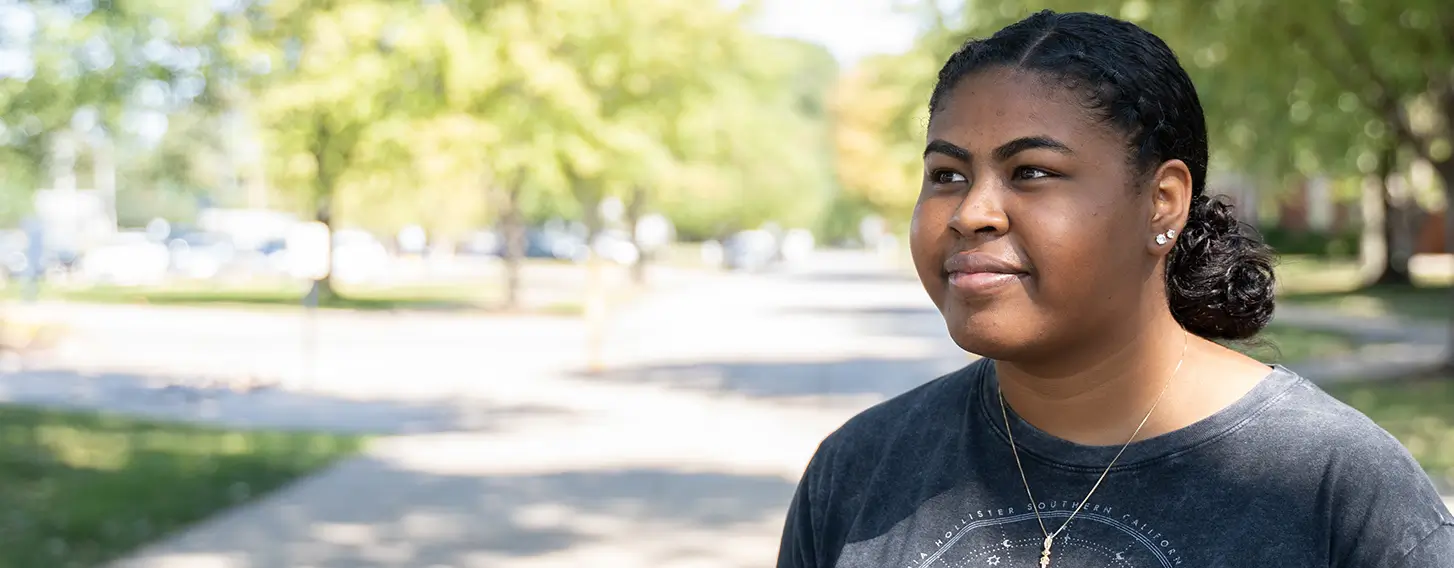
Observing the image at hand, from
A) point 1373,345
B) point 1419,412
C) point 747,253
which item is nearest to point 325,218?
point 1373,345

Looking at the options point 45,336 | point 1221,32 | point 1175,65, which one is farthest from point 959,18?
point 1175,65

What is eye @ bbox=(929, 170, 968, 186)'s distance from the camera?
193cm

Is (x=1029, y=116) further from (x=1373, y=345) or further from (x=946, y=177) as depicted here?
(x=1373, y=345)

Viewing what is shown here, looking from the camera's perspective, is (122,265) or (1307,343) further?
(122,265)

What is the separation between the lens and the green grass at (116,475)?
7965 mm

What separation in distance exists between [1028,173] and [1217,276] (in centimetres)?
40

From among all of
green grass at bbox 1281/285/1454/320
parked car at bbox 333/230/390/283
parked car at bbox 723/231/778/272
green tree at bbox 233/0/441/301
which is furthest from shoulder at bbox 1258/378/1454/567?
parked car at bbox 723/231/778/272

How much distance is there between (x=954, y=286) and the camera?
1.91m

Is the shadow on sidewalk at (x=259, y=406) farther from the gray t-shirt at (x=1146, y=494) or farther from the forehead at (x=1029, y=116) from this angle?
the forehead at (x=1029, y=116)

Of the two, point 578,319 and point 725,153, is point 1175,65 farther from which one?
point 725,153

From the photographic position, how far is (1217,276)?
2.12 meters

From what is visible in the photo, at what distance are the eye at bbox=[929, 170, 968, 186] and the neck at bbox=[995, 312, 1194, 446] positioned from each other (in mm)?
233

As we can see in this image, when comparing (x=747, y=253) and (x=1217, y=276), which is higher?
(x=1217, y=276)

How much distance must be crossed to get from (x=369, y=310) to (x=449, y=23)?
21.2 feet
